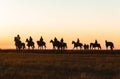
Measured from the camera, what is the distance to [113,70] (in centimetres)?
3025

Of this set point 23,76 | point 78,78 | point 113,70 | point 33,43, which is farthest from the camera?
point 33,43

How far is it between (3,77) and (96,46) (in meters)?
59.2

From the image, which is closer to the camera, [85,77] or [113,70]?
[85,77]

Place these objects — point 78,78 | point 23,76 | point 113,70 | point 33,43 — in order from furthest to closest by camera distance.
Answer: point 33,43
point 113,70
point 23,76
point 78,78

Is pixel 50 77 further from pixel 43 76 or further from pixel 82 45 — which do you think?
pixel 82 45

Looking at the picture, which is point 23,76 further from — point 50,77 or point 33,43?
point 33,43

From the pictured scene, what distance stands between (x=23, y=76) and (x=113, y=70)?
7444 millimetres

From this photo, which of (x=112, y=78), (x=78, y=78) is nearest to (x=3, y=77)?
(x=78, y=78)

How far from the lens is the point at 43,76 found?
2558 cm

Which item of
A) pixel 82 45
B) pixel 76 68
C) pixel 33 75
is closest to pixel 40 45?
pixel 82 45

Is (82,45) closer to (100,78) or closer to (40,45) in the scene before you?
(40,45)

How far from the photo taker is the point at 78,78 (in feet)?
79.6

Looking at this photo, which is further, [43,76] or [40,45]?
[40,45]

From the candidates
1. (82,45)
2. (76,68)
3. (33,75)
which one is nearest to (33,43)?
(82,45)
